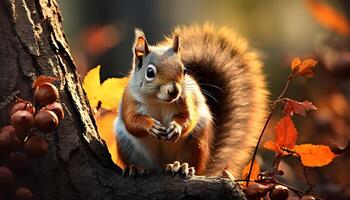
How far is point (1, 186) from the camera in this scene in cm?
185

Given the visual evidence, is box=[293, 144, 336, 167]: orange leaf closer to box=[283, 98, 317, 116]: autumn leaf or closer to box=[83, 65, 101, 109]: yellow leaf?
box=[283, 98, 317, 116]: autumn leaf

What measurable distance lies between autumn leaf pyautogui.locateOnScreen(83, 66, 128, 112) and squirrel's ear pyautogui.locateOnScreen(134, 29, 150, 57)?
0.35 ft

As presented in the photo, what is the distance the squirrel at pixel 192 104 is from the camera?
2.41 meters

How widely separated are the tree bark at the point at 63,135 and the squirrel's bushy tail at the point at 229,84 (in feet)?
2.10

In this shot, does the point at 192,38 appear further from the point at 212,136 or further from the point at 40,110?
the point at 40,110

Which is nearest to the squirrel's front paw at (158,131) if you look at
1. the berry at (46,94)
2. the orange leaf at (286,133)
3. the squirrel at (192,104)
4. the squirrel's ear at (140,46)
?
the squirrel at (192,104)

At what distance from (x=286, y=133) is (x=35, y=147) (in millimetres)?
584

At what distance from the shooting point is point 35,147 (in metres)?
1.88

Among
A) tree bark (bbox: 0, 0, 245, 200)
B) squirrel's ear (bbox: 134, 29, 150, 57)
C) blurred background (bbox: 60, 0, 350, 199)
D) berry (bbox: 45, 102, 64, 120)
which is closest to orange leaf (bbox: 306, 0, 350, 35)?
blurred background (bbox: 60, 0, 350, 199)

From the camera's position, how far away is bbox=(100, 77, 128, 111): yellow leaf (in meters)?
2.38

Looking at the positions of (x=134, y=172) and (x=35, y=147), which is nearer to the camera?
(x=35, y=147)

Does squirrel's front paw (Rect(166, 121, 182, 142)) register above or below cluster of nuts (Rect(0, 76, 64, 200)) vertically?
above

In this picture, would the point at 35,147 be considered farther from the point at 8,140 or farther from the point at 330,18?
the point at 330,18

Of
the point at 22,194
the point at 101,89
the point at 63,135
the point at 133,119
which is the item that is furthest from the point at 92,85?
the point at 22,194
